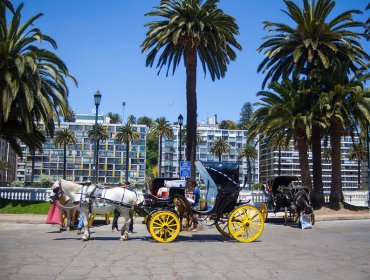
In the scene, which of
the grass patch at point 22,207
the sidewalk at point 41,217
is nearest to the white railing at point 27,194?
the grass patch at point 22,207

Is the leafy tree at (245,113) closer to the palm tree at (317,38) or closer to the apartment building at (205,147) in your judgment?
the apartment building at (205,147)

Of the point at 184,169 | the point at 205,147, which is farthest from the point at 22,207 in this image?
the point at 205,147

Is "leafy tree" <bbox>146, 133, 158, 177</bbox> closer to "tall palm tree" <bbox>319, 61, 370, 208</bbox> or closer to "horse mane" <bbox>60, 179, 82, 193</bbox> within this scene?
"tall palm tree" <bbox>319, 61, 370, 208</bbox>

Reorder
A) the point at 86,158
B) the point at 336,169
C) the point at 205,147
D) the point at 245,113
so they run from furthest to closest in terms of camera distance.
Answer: the point at 245,113 < the point at 205,147 < the point at 86,158 < the point at 336,169

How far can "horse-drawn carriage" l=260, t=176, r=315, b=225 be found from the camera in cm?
1850

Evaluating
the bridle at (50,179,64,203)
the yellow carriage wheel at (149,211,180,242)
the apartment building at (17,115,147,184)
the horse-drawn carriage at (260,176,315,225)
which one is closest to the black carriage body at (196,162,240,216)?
the yellow carriage wheel at (149,211,180,242)

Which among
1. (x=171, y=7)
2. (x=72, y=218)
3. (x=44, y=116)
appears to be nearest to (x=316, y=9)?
(x=171, y=7)

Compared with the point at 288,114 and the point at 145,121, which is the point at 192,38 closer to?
the point at 288,114

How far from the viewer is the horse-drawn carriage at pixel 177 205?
12727 millimetres

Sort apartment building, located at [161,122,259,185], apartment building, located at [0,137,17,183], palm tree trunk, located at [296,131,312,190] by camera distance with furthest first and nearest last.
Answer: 1. apartment building, located at [161,122,259,185]
2. apartment building, located at [0,137,17,183]
3. palm tree trunk, located at [296,131,312,190]

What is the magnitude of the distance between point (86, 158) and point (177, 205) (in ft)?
479

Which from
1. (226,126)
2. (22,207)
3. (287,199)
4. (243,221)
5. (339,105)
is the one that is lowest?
(22,207)

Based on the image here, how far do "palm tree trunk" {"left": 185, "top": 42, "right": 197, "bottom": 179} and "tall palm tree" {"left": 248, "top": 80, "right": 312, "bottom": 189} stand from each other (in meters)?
4.55

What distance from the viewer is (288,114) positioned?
1025 inches
